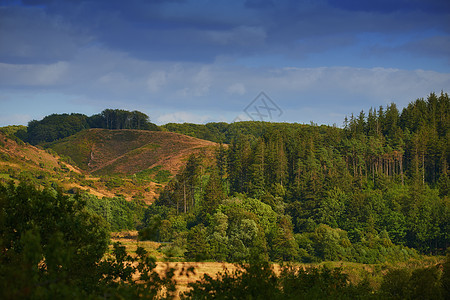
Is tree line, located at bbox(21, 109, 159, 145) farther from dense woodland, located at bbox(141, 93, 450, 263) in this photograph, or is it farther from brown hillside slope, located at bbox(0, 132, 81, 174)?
dense woodland, located at bbox(141, 93, 450, 263)

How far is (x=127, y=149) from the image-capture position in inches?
5733

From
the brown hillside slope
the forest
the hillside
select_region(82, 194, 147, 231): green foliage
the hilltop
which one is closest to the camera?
the forest

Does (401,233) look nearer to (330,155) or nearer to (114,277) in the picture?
(330,155)

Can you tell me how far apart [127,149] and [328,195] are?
283 feet

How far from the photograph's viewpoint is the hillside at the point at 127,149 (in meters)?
128

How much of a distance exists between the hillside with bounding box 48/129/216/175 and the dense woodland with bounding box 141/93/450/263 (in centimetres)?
3559

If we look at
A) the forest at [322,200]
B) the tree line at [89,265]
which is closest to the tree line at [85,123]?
the forest at [322,200]

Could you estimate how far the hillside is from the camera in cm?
12850

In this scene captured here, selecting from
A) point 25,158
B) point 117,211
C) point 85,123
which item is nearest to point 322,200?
point 117,211

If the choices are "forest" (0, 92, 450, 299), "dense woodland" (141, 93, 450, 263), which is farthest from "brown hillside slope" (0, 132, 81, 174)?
"dense woodland" (141, 93, 450, 263)

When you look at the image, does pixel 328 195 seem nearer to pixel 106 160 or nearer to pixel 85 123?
pixel 106 160

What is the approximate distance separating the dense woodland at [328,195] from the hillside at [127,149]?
3559 cm

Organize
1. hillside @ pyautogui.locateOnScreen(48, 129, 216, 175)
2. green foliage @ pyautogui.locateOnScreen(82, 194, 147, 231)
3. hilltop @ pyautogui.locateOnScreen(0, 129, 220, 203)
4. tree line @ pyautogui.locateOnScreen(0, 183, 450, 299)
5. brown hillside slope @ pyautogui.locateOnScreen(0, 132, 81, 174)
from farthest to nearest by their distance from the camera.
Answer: hillside @ pyautogui.locateOnScreen(48, 129, 216, 175), hilltop @ pyautogui.locateOnScreen(0, 129, 220, 203), brown hillside slope @ pyautogui.locateOnScreen(0, 132, 81, 174), green foliage @ pyautogui.locateOnScreen(82, 194, 147, 231), tree line @ pyautogui.locateOnScreen(0, 183, 450, 299)

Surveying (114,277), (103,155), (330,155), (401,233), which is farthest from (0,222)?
(103,155)
